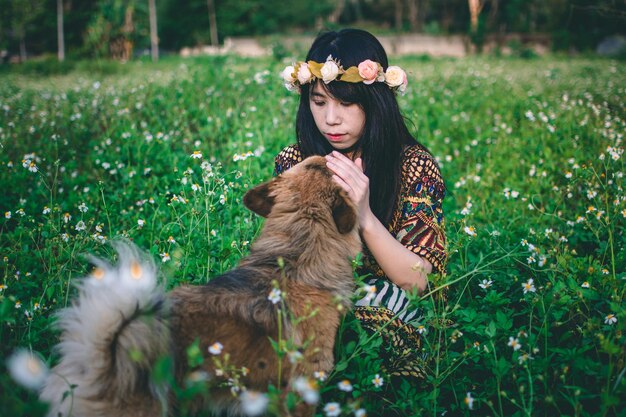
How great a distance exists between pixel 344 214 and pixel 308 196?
0.23 meters

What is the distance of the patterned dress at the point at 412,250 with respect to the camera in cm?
260

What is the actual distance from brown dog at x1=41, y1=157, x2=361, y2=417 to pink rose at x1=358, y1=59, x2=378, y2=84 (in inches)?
31.3

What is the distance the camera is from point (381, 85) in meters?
3.16

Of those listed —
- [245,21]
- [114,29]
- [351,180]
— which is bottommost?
[351,180]

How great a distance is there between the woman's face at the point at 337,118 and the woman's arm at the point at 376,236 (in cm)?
40

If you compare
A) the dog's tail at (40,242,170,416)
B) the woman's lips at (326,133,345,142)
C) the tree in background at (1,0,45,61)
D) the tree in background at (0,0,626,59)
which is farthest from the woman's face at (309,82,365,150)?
the tree in background at (1,0,45,61)

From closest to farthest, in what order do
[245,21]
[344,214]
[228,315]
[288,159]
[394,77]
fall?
[228,315] < [344,214] < [394,77] < [288,159] < [245,21]

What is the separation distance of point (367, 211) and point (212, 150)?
11.4ft

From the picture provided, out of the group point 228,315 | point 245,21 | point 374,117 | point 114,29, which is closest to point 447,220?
point 374,117

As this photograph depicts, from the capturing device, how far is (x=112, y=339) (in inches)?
61.6

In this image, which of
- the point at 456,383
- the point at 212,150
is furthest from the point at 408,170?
the point at 212,150

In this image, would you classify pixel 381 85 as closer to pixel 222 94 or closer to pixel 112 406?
pixel 112 406

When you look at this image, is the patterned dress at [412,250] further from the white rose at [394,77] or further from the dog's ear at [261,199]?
the dog's ear at [261,199]

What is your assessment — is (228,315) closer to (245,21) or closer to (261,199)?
(261,199)
